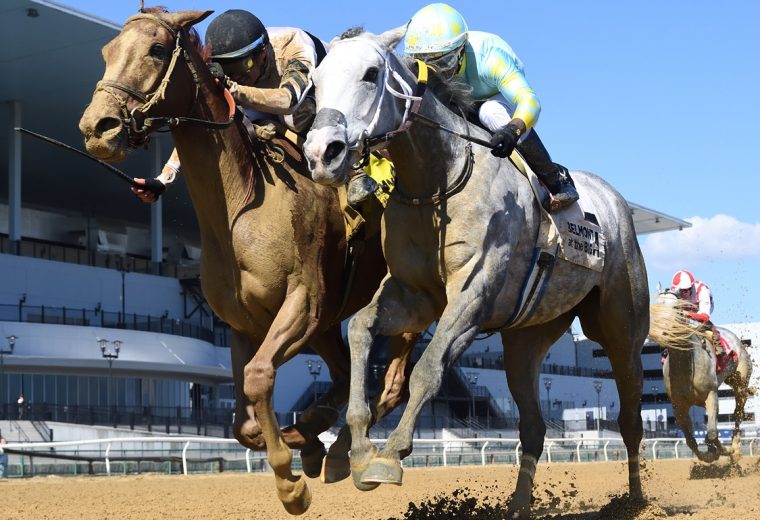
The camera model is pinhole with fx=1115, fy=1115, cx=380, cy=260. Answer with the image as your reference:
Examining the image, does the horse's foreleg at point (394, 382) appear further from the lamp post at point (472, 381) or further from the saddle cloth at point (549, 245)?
the lamp post at point (472, 381)

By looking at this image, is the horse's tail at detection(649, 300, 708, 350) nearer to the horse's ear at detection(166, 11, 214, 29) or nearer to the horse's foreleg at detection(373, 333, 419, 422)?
the horse's foreleg at detection(373, 333, 419, 422)

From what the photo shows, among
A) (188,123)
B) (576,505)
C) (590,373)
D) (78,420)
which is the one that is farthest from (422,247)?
(590,373)

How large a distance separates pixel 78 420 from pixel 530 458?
2140 cm

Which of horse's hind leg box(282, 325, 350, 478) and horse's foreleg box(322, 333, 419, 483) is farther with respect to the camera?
horse's hind leg box(282, 325, 350, 478)

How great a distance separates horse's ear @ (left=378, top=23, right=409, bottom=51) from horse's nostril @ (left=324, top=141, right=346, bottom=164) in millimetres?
834

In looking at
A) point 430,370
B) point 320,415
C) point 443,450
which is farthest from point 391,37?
point 443,450

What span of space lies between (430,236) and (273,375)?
1.01m

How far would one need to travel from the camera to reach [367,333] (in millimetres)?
5055

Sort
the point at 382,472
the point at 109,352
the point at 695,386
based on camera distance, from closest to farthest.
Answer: the point at 382,472 → the point at 695,386 → the point at 109,352

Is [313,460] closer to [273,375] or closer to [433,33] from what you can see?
[273,375]

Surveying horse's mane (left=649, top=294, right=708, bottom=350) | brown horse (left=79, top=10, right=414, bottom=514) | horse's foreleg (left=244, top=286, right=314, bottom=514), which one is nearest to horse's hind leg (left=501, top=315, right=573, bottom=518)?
brown horse (left=79, top=10, right=414, bottom=514)

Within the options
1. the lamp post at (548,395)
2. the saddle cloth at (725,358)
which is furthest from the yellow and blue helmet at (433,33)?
the lamp post at (548,395)

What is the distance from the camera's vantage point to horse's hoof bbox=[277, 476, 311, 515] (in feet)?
18.0

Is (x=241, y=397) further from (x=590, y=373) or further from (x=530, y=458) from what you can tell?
(x=590, y=373)
